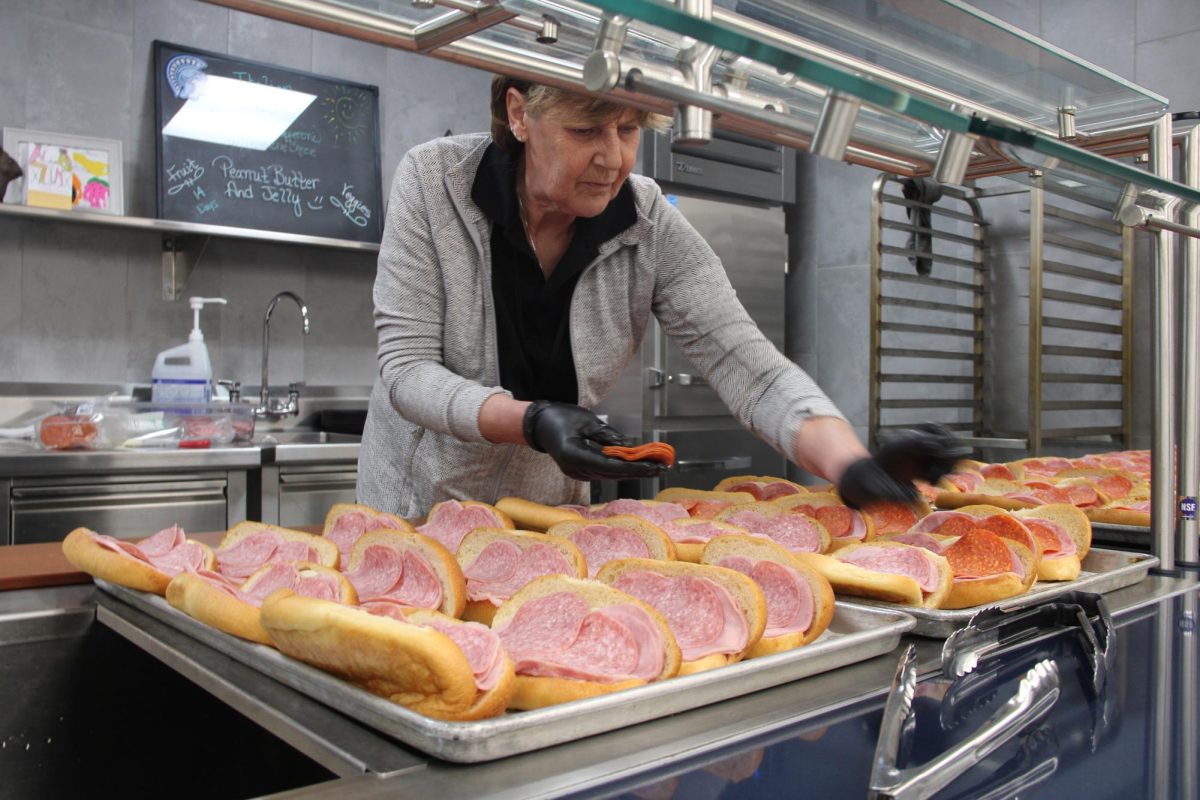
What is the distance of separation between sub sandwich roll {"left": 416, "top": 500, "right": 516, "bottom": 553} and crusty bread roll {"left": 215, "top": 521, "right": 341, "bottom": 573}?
0.19 m

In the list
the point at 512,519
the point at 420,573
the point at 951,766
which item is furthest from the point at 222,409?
the point at 951,766

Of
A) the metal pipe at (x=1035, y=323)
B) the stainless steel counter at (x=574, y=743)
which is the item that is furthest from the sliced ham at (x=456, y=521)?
the metal pipe at (x=1035, y=323)

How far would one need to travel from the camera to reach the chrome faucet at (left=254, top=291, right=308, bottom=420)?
14.1ft

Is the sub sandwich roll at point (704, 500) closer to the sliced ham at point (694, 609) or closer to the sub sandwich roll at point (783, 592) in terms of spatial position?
the sub sandwich roll at point (783, 592)

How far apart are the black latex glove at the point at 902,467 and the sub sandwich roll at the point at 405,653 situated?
72 cm

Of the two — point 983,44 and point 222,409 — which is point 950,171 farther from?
point 222,409

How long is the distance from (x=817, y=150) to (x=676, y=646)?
480 mm

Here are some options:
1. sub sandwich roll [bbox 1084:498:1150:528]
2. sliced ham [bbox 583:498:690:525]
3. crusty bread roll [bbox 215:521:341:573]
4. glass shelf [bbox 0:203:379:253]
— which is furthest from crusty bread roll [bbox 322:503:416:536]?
glass shelf [bbox 0:203:379:253]

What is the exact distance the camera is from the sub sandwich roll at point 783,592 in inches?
42.1

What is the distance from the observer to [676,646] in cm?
95

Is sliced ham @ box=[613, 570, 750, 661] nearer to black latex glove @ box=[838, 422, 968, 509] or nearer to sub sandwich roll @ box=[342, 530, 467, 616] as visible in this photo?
sub sandwich roll @ box=[342, 530, 467, 616]

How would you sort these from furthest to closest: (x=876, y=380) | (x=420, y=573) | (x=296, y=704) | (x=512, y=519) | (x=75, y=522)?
(x=876, y=380) → (x=75, y=522) → (x=512, y=519) → (x=420, y=573) → (x=296, y=704)

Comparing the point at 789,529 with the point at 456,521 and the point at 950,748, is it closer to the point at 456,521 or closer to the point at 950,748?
the point at 456,521

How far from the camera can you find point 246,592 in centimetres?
110
